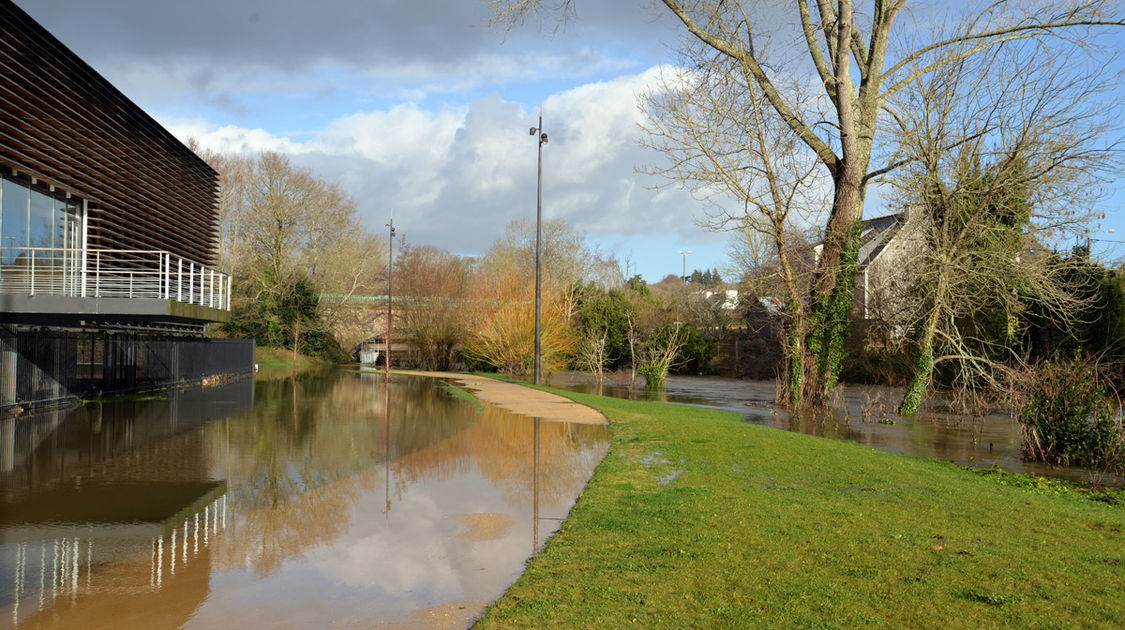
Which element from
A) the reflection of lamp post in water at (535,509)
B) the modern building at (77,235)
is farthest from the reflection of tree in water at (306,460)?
the modern building at (77,235)

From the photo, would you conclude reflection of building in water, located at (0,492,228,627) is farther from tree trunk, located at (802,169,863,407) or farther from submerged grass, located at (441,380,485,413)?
tree trunk, located at (802,169,863,407)

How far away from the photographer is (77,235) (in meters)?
21.7

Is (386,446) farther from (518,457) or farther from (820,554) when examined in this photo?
(820,554)

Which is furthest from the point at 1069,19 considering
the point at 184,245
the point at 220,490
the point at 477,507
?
the point at 184,245

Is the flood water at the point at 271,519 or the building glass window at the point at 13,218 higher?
the building glass window at the point at 13,218

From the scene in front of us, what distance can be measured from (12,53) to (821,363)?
21.6 meters

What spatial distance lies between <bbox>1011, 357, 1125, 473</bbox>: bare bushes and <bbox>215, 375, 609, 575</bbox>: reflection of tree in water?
7.04 m

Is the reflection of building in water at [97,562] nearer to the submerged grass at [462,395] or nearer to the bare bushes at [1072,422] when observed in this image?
the submerged grass at [462,395]

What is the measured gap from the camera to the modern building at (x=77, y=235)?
56.1 feet

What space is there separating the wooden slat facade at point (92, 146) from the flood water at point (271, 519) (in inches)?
299

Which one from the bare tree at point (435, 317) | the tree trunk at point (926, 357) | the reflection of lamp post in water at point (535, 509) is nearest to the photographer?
the reflection of lamp post in water at point (535, 509)

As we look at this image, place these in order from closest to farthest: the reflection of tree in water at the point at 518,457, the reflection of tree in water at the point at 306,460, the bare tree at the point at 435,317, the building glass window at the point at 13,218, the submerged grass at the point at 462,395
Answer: the reflection of tree in water at the point at 306,460 < the reflection of tree in water at the point at 518,457 < the building glass window at the point at 13,218 < the submerged grass at the point at 462,395 < the bare tree at the point at 435,317

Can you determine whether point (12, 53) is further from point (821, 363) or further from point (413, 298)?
point (413, 298)

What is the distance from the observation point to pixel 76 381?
19.0 meters
